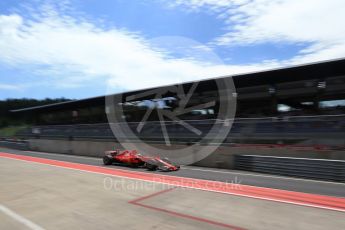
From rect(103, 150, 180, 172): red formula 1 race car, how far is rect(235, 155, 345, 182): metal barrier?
328 cm

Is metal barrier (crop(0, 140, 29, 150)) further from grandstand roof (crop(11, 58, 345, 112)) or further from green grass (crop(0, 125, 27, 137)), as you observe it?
grandstand roof (crop(11, 58, 345, 112))

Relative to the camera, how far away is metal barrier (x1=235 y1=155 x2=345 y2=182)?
13258 millimetres

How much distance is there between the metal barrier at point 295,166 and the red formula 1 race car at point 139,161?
3278 mm

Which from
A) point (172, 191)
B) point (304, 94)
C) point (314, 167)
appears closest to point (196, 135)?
point (304, 94)

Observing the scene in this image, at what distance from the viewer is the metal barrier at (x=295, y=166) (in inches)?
522

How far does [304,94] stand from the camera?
23.3 m

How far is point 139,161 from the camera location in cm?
1795

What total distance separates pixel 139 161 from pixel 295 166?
7.48 meters

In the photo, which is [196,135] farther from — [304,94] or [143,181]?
[143,181]

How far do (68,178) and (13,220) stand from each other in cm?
662

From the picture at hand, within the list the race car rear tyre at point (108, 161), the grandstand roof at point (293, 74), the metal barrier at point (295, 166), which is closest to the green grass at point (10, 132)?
the race car rear tyre at point (108, 161)

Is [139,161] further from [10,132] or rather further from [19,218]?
[10,132]

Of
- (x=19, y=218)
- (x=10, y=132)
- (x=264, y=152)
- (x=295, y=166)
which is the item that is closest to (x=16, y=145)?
(x=10, y=132)

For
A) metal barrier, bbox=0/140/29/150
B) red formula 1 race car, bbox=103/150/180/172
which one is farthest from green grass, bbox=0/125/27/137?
red formula 1 race car, bbox=103/150/180/172
